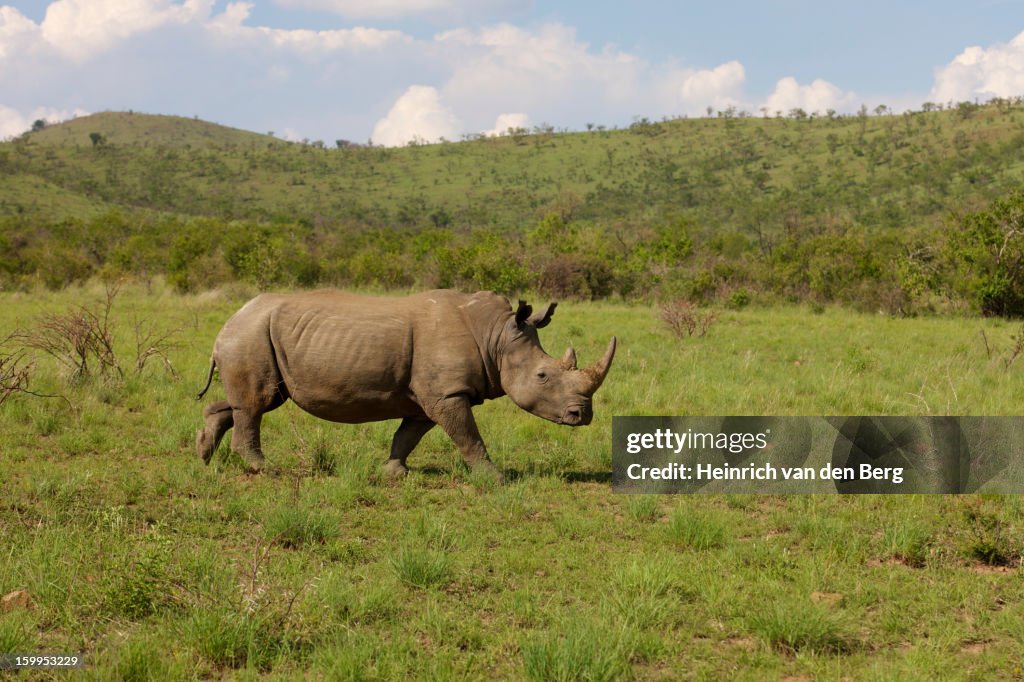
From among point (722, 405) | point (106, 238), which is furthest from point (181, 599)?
point (106, 238)

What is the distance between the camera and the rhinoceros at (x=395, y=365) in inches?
269

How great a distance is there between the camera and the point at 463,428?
22.5 ft

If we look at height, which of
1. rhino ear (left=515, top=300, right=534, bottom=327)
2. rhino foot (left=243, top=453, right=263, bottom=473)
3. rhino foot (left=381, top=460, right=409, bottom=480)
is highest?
rhino ear (left=515, top=300, right=534, bottom=327)

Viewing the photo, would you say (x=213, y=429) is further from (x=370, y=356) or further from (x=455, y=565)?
(x=455, y=565)

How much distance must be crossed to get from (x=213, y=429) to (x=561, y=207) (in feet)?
197

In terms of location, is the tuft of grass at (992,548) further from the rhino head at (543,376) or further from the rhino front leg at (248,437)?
the rhino front leg at (248,437)

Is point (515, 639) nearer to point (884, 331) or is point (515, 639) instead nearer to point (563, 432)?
point (563, 432)

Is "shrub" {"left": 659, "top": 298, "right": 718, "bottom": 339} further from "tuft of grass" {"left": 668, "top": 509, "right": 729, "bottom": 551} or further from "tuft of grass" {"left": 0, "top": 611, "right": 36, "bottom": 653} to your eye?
"tuft of grass" {"left": 0, "top": 611, "right": 36, "bottom": 653}

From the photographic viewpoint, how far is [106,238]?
34.8 m

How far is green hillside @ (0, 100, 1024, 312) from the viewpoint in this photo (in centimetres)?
2583

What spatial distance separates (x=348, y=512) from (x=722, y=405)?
515 cm

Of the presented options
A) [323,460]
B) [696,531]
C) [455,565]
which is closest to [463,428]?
[323,460]

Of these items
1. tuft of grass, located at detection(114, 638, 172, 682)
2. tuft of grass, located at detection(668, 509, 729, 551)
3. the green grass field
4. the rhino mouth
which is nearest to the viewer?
tuft of grass, located at detection(114, 638, 172, 682)

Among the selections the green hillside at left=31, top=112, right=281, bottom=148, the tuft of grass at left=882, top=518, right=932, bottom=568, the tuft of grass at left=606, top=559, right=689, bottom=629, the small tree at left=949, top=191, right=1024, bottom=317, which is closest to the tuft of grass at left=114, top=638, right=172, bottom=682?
the tuft of grass at left=606, top=559, right=689, bottom=629
